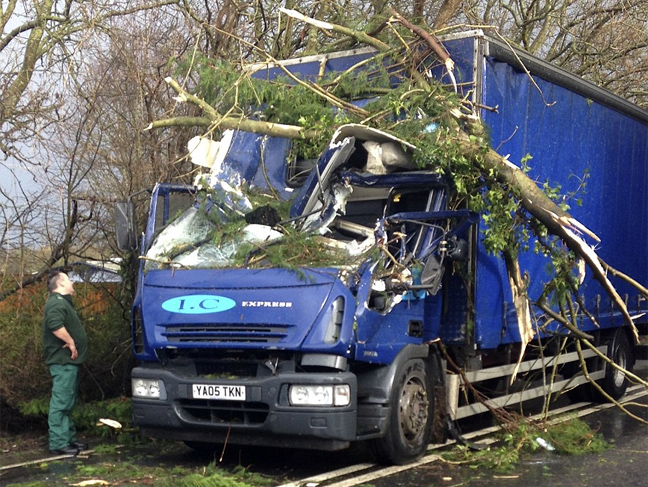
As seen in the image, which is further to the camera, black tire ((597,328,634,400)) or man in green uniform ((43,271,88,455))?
black tire ((597,328,634,400))

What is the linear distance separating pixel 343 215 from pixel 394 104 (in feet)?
3.57

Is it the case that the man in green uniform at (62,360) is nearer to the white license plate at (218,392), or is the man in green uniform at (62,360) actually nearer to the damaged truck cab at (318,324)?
the damaged truck cab at (318,324)

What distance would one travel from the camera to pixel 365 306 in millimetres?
6984

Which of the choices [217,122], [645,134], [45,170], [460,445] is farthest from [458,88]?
[645,134]

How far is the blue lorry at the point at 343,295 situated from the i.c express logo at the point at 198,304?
11 millimetres

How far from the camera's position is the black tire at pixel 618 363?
11.8m

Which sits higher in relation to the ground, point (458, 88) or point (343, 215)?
point (458, 88)

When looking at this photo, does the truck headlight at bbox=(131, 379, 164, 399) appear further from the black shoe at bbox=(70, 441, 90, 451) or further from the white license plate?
the black shoe at bbox=(70, 441, 90, 451)

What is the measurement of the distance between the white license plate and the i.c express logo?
1.94ft

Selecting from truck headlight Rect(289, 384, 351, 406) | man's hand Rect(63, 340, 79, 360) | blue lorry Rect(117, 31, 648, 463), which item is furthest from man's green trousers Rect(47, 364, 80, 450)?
truck headlight Rect(289, 384, 351, 406)

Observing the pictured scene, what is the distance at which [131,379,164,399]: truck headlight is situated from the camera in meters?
7.42

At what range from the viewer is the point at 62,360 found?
8391 mm

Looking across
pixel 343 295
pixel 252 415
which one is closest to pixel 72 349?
pixel 252 415

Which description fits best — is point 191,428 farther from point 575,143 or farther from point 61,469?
point 575,143
